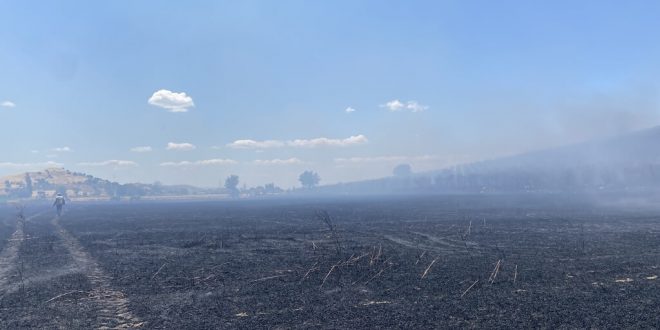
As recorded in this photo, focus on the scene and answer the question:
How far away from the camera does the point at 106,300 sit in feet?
58.2

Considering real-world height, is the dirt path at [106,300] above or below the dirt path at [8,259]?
below

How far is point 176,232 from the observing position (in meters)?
44.0

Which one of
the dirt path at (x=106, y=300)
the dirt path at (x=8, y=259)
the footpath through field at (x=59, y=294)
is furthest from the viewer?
the dirt path at (x=8, y=259)

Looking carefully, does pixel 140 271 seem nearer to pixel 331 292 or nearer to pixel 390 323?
pixel 331 292

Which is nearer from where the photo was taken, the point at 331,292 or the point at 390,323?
the point at 390,323

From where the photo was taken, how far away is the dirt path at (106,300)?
1477 cm

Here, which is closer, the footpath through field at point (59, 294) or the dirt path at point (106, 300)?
the dirt path at point (106, 300)

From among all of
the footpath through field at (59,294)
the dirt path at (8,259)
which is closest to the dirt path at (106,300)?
the footpath through field at (59,294)

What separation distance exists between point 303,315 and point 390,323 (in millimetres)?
2902

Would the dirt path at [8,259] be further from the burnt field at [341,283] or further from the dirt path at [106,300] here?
the dirt path at [106,300]

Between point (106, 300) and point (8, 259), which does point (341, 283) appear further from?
point (8, 259)

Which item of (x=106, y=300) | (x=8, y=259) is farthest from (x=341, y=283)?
(x=8, y=259)

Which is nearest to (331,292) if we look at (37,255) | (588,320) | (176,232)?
(588,320)

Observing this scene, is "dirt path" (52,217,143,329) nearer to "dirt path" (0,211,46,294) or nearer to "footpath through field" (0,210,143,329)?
"footpath through field" (0,210,143,329)
